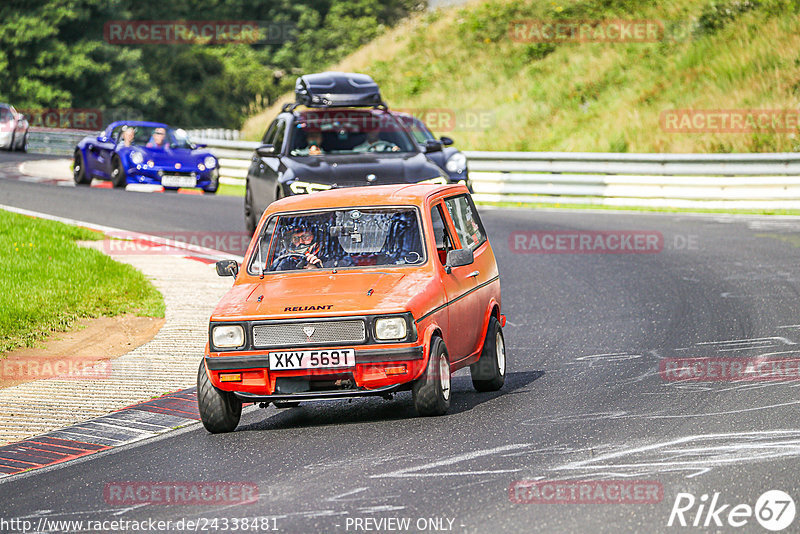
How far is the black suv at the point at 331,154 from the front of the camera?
15.3m

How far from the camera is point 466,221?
1001 centimetres

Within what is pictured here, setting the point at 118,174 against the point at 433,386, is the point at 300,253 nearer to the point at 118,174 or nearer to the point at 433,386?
the point at 433,386

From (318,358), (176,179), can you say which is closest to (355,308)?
(318,358)

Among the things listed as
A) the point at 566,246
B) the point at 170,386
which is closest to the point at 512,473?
the point at 170,386

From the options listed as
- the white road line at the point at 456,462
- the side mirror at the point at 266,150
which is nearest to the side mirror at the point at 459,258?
the white road line at the point at 456,462

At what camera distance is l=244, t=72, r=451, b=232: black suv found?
15.3 m

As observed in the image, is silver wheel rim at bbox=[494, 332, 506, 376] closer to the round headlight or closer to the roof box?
the roof box

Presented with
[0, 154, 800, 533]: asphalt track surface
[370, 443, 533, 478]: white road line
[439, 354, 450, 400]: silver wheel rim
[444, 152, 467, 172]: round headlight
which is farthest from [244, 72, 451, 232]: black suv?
[370, 443, 533, 478]: white road line

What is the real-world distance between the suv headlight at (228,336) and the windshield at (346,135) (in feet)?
27.6

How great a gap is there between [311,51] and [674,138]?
43279mm

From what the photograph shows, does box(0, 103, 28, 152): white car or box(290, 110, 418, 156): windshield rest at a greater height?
box(290, 110, 418, 156): windshield

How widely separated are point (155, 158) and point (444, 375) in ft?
55.7

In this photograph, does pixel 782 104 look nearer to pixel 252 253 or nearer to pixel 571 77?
pixel 571 77

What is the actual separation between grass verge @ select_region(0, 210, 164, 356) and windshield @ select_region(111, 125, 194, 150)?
759cm
